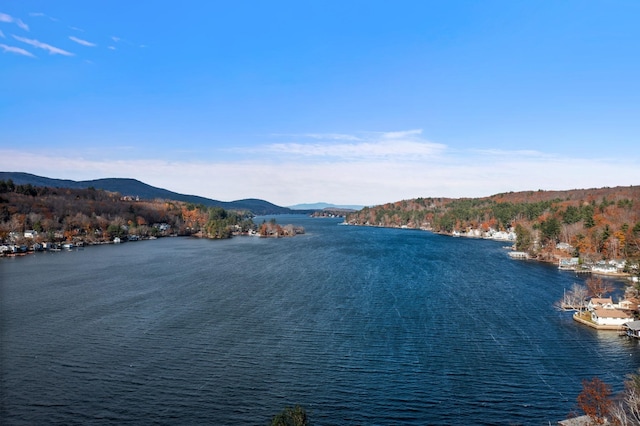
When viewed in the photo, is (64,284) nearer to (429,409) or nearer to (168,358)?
(168,358)

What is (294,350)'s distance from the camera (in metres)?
12.9

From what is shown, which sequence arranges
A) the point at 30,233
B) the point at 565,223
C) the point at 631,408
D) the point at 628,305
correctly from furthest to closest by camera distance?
the point at 30,233 < the point at 565,223 < the point at 628,305 < the point at 631,408

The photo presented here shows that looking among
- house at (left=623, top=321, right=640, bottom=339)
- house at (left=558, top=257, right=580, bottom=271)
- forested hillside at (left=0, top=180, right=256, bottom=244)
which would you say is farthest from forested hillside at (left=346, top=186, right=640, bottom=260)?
forested hillside at (left=0, top=180, right=256, bottom=244)

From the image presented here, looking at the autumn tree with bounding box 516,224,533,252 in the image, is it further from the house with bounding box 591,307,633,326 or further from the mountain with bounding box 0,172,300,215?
the mountain with bounding box 0,172,300,215

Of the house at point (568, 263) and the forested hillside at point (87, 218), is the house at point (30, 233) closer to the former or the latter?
the forested hillside at point (87, 218)

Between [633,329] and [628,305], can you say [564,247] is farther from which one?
[633,329]

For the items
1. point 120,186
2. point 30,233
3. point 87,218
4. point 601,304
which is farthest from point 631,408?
point 120,186

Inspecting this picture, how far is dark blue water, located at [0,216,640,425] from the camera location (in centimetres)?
946

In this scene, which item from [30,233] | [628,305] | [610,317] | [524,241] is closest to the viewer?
[610,317]

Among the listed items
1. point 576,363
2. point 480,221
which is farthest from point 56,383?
point 480,221

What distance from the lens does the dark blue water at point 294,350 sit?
372 inches

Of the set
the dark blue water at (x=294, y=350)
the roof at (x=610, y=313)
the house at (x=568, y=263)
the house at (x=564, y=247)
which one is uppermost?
the house at (x=564, y=247)

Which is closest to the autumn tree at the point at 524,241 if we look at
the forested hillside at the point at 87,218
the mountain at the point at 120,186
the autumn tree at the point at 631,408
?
the autumn tree at the point at 631,408

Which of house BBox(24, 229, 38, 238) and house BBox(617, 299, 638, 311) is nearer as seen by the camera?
house BBox(617, 299, 638, 311)
